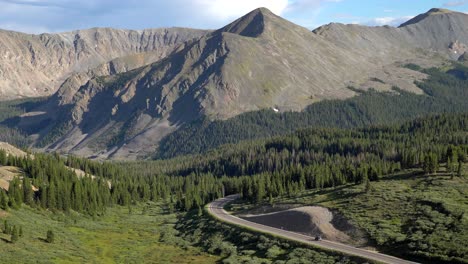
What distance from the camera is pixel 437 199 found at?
371ft

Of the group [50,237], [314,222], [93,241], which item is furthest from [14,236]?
[314,222]

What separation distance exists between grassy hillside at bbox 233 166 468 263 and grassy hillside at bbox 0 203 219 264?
34445mm

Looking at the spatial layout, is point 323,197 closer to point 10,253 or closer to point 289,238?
point 289,238

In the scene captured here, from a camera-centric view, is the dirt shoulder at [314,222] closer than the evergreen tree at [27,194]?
Yes

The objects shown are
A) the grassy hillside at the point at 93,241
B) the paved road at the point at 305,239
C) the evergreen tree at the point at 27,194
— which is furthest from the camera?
the evergreen tree at the point at 27,194

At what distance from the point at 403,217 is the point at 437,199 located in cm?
1126

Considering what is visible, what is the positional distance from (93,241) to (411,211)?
70.9 meters

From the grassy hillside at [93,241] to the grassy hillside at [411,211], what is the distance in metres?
34.4

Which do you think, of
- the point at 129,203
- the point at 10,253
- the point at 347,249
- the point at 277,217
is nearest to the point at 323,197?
the point at 277,217

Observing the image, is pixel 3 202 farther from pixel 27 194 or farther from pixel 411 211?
pixel 411 211

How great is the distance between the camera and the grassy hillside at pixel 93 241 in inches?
3568

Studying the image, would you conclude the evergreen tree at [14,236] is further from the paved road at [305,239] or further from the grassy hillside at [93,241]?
the paved road at [305,239]

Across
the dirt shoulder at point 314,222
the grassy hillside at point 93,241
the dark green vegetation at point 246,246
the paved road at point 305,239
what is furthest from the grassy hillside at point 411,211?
the grassy hillside at point 93,241

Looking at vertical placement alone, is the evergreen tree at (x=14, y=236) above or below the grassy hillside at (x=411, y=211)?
above
